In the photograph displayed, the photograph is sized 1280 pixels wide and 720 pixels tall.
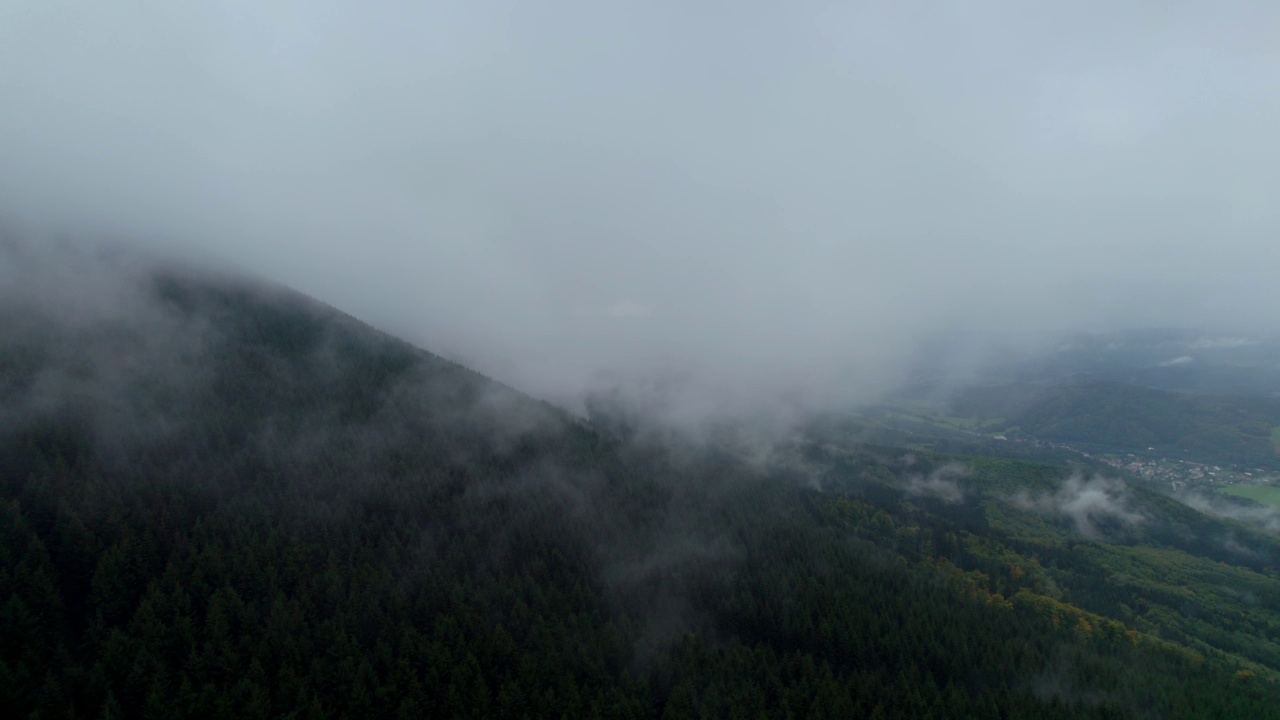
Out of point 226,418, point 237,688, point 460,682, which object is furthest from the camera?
point 226,418

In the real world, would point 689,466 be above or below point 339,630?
above

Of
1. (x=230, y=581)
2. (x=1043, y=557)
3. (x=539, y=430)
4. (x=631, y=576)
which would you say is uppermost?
(x=1043, y=557)

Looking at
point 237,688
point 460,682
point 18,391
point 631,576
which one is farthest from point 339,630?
point 18,391

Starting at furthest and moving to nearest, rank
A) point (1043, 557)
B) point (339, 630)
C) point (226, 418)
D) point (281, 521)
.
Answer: point (1043, 557), point (226, 418), point (281, 521), point (339, 630)

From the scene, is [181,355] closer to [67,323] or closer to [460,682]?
[67,323]

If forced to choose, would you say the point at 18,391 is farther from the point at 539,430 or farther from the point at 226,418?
the point at 539,430

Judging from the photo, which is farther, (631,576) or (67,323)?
(67,323)
